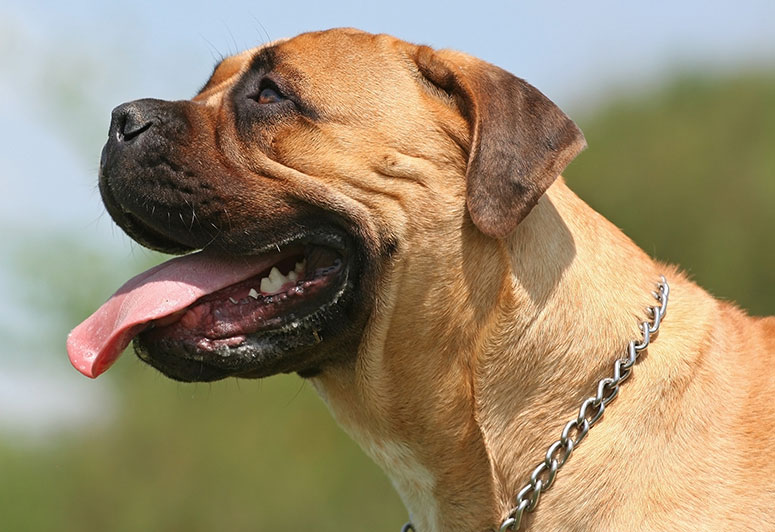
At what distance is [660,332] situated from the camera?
371 centimetres

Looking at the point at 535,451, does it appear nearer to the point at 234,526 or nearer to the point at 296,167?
the point at 296,167

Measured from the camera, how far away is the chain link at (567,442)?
11.5ft

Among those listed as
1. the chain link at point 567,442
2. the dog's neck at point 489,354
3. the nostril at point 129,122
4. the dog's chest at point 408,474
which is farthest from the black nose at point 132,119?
the chain link at point 567,442

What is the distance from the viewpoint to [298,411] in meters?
15.3

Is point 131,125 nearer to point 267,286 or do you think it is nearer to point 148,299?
point 148,299

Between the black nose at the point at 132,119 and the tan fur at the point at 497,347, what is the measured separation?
11.2 inches

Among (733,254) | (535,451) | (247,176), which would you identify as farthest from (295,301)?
(733,254)

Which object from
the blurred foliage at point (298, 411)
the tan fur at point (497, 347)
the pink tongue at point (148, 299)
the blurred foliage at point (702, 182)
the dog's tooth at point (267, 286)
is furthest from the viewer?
the blurred foliage at point (702, 182)

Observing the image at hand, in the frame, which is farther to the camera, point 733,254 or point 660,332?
point 733,254

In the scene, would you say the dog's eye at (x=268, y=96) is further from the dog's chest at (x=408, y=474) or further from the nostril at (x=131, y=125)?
the dog's chest at (x=408, y=474)

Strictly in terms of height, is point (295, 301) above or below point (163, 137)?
below

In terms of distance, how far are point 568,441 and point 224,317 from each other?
4.28ft

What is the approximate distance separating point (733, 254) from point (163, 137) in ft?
46.3

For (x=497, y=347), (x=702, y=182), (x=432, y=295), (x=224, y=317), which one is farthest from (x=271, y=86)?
(x=702, y=182)
